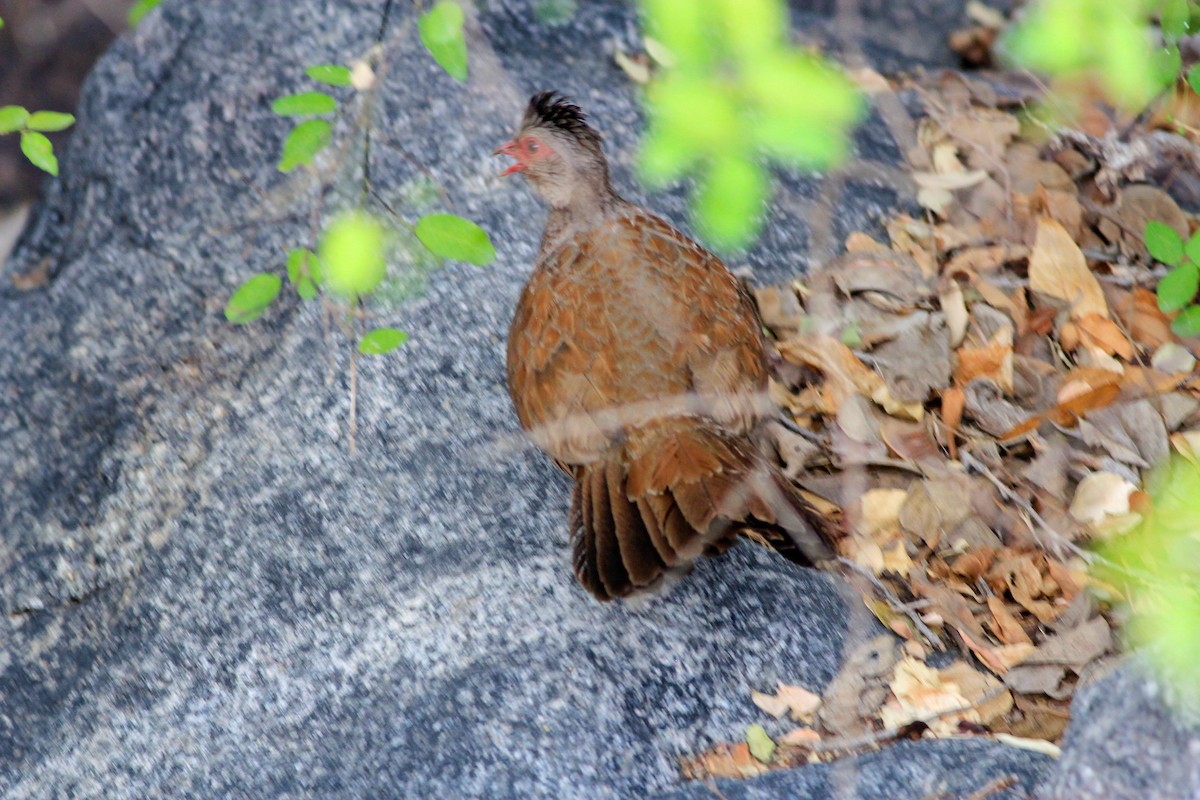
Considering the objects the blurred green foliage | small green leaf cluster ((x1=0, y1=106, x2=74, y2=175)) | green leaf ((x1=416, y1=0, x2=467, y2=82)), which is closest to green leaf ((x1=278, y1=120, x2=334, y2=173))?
green leaf ((x1=416, y1=0, x2=467, y2=82))

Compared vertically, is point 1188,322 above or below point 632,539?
above

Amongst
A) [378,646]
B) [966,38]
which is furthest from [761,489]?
[966,38]

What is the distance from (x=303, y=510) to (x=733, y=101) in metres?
2.37

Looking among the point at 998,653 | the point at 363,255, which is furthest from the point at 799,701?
the point at 363,255

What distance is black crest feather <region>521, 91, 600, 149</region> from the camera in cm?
412

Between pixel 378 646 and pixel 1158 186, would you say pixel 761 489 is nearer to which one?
pixel 378 646

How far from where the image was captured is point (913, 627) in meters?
3.62

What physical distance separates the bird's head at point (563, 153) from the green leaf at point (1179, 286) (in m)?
1.91

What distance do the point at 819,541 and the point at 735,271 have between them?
5.14 feet

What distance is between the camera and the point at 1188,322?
405cm

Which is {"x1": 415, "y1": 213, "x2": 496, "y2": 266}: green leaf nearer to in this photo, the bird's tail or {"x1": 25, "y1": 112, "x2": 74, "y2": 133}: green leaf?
the bird's tail

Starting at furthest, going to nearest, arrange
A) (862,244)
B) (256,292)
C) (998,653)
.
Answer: (862,244) < (998,653) < (256,292)

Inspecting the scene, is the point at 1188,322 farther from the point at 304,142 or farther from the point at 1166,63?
the point at 304,142

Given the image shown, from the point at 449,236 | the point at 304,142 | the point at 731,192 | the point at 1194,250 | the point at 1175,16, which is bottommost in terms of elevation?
the point at 1194,250
